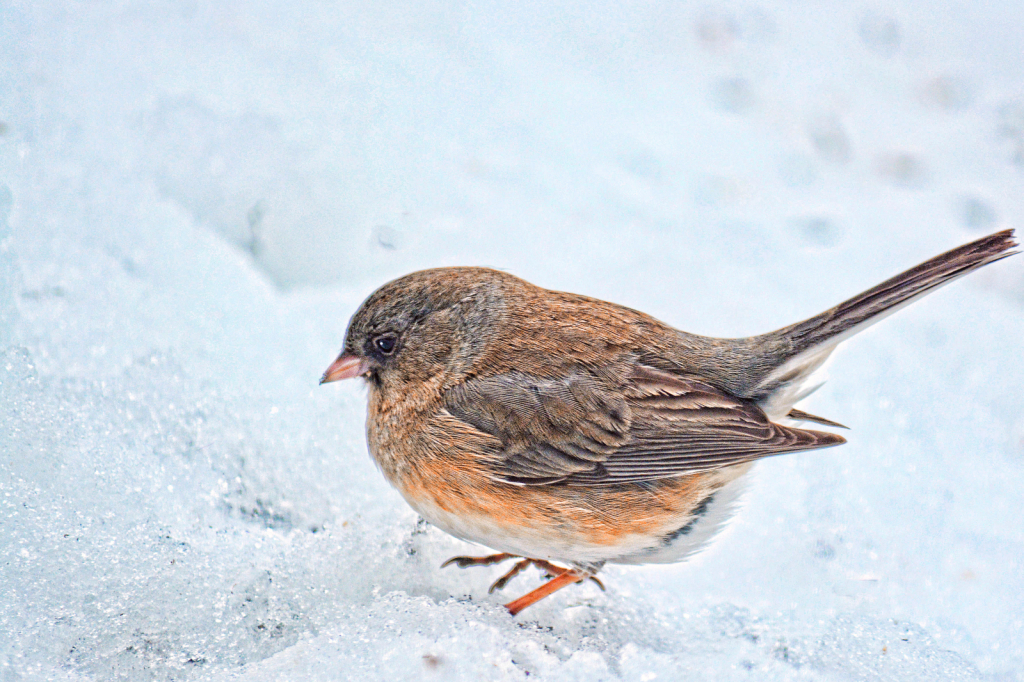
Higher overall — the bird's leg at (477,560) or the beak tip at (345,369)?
the beak tip at (345,369)

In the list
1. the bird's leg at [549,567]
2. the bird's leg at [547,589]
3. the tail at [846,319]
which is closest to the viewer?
the tail at [846,319]

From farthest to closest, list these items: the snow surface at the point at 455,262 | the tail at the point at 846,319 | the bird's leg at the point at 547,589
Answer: the bird's leg at the point at 547,589, the snow surface at the point at 455,262, the tail at the point at 846,319

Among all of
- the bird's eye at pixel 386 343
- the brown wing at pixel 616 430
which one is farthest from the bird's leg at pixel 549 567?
the bird's eye at pixel 386 343

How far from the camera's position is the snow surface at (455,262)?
246 cm

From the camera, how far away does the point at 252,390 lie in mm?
3062

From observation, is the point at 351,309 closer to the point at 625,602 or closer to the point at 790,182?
the point at 625,602

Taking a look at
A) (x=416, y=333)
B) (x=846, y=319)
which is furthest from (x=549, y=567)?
(x=846, y=319)

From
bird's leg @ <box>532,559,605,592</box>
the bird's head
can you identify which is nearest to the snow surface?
bird's leg @ <box>532,559,605,592</box>

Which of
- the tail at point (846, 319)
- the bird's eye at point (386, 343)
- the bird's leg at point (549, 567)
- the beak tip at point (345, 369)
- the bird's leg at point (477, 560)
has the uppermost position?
the tail at point (846, 319)

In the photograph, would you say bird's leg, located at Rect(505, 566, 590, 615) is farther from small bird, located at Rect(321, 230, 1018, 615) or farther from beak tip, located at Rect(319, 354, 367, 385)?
beak tip, located at Rect(319, 354, 367, 385)

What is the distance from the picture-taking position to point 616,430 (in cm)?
256

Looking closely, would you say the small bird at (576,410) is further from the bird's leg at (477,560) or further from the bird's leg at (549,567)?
the bird's leg at (549,567)

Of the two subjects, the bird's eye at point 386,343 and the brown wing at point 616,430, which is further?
the bird's eye at point 386,343

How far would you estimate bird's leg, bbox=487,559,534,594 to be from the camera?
2803 millimetres
